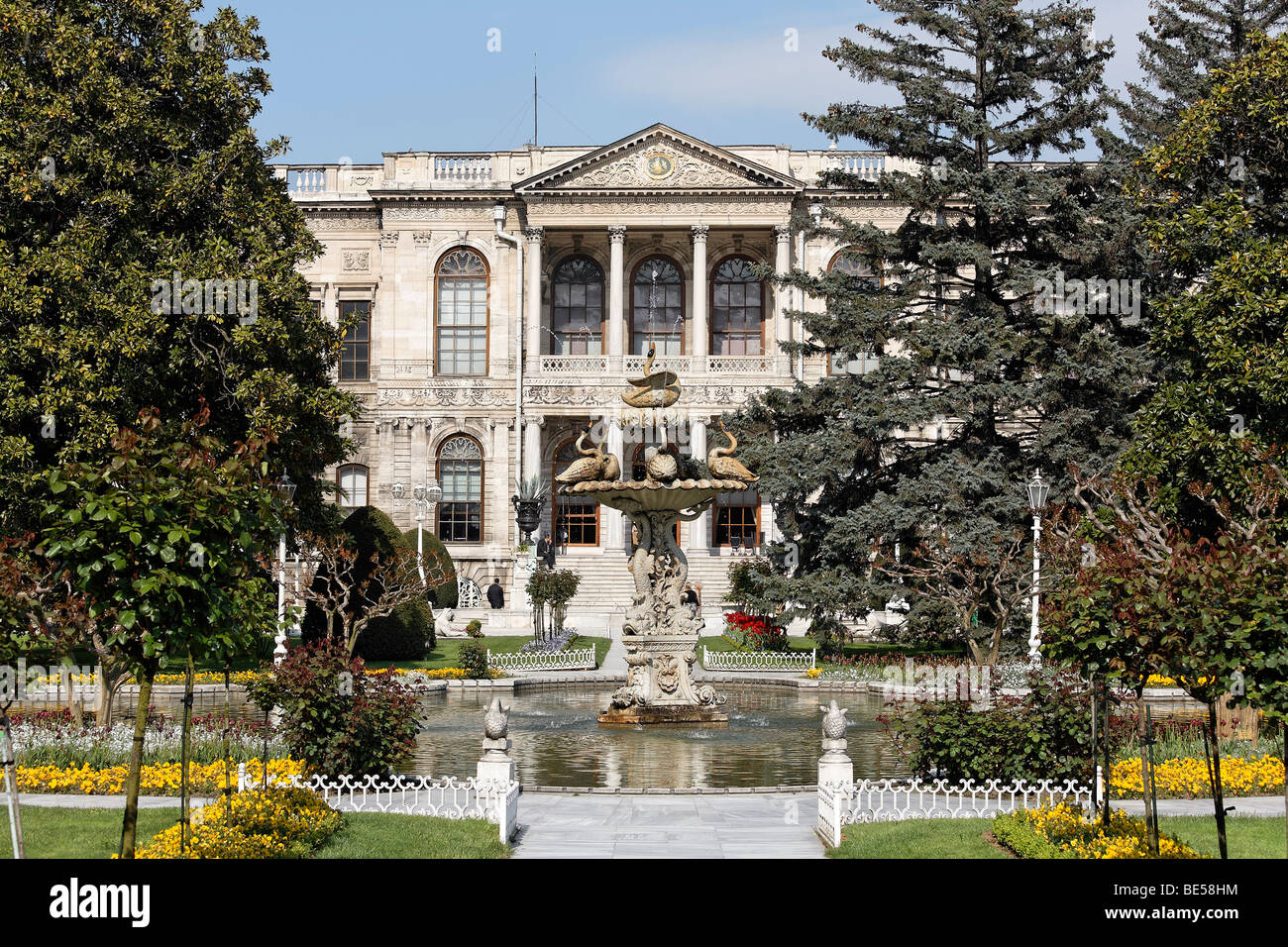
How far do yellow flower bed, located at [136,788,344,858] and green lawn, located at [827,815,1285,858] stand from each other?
4.05 metres

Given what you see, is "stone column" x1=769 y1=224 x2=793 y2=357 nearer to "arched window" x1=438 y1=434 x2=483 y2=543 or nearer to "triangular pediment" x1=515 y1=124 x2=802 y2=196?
"triangular pediment" x1=515 y1=124 x2=802 y2=196

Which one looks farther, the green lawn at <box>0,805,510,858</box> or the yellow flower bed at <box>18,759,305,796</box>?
the yellow flower bed at <box>18,759,305,796</box>

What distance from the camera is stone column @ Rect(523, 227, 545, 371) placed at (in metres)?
48.9

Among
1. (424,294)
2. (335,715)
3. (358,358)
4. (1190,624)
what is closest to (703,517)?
(424,294)

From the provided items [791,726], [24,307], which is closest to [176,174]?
[24,307]

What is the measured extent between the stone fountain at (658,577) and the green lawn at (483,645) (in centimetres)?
923

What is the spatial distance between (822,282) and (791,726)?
49.2 ft

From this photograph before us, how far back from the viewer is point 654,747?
17.8 metres

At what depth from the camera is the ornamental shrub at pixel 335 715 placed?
1338 cm

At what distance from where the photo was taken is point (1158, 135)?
31672 millimetres

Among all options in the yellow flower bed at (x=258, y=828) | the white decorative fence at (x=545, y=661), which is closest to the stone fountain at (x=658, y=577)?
the white decorative fence at (x=545, y=661)

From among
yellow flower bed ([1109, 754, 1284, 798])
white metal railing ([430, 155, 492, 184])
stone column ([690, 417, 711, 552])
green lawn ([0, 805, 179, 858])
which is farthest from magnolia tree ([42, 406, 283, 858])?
white metal railing ([430, 155, 492, 184])

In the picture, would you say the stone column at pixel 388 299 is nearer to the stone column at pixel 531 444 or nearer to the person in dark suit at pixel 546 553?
the stone column at pixel 531 444
